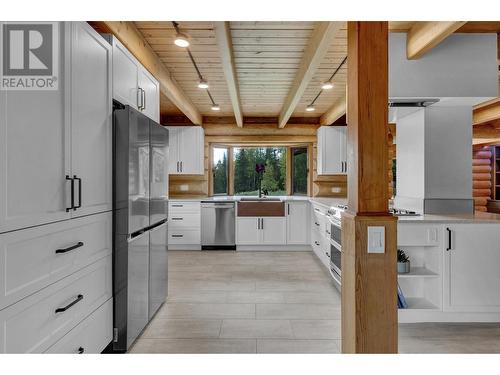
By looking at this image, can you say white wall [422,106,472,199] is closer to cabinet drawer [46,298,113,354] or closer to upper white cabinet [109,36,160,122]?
upper white cabinet [109,36,160,122]

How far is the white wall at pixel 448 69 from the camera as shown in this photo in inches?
114

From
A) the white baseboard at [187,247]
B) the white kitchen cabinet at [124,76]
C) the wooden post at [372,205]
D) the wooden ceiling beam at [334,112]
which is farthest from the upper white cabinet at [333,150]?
the wooden post at [372,205]

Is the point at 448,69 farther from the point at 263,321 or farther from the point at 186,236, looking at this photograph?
the point at 186,236

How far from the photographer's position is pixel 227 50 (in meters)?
2.65

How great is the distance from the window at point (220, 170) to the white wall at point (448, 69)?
13.2 ft

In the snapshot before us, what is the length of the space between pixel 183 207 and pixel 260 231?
1.36m

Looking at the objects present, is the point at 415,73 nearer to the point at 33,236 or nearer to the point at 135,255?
the point at 135,255

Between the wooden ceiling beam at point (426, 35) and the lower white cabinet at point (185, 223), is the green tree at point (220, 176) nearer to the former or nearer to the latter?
the lower white cabinet at point (185, 223)

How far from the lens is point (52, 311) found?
1.56m

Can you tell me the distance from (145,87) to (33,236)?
1.75m

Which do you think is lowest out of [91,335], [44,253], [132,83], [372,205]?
[91,335]

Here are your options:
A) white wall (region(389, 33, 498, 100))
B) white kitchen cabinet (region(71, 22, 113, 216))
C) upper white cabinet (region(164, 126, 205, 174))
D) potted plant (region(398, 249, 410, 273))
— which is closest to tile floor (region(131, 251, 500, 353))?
potted plant (region(398, 249, 410, 273))

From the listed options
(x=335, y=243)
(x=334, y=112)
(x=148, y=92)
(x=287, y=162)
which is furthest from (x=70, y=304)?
(x=287, y=162)

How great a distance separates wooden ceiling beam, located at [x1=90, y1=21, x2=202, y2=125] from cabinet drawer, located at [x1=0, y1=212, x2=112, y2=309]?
1.30 meters
